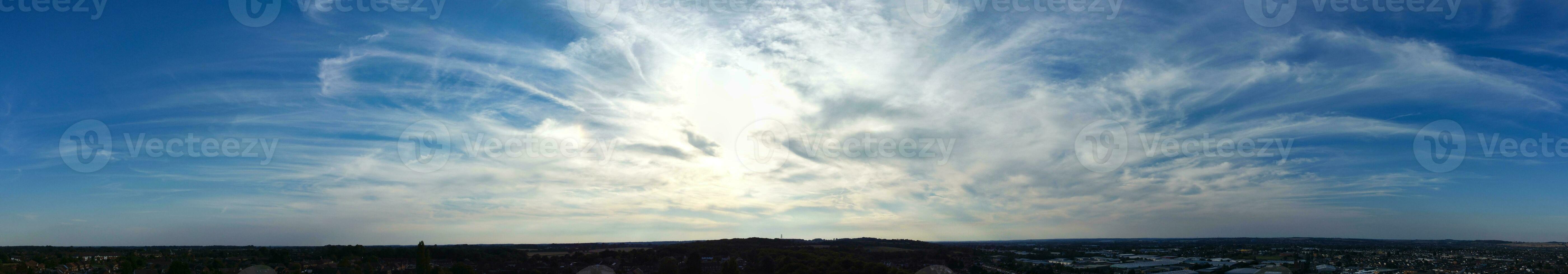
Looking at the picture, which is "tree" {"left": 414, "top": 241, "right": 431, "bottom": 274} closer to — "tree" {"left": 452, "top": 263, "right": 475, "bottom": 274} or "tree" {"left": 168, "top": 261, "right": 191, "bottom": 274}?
"tree" {"left": 452, "top": 263, "right": 475, "bottom": 274}

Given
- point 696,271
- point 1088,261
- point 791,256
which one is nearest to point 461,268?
point 696,271

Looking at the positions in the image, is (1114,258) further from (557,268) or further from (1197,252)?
(557,268)

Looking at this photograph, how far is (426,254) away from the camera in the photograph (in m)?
66.2

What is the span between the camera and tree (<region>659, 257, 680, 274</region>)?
71500mm

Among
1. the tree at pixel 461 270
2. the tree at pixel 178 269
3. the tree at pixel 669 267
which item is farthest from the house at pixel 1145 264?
the tree at pixel 178 269

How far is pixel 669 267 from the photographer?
72.0 metres

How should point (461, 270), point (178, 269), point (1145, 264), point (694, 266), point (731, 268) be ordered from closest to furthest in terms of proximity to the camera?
point (178, 269)
point (731, 268)
point (461, 270)
point (694, 266)
point (1145, 264)

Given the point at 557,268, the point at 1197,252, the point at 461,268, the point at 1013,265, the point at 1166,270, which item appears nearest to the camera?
the point at 461,268

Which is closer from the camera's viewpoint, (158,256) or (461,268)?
(461,268)

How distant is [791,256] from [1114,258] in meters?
93.8

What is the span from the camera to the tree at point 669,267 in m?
71.5

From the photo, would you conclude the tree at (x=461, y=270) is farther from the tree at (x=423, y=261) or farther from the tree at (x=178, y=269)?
the tree at (x=178, y=269)

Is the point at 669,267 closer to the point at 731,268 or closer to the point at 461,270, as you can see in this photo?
the point at 731,268

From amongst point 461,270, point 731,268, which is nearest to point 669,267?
point 731,268
